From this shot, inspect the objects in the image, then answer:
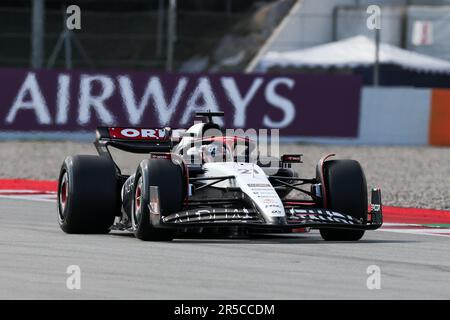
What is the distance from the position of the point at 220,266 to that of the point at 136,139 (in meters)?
3.86

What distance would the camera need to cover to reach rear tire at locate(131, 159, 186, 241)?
12008 millimetres

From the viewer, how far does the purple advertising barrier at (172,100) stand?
96.0 feet

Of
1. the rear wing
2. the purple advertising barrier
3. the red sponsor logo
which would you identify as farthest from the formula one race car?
the purple advertising barrier

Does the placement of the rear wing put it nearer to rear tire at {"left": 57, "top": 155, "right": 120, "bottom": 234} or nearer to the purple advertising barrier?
rear tire at {"left": 57, "top": 155, "right": 120, "bottom": 234}

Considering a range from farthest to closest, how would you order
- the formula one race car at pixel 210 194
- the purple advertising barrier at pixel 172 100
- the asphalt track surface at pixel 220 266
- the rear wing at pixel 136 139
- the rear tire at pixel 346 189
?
the purple advertising barrier at pixel 172 100, the rear wing at pixel 136 139, the rear tire at pixel 346 189, the formula one race car at pixel 210 194, the asphalt track surface at pixel 220 266

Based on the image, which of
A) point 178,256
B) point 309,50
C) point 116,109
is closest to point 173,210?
point 178,256

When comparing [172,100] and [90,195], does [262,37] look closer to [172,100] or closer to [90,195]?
[172,100]

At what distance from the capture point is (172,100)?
2962 centimetres

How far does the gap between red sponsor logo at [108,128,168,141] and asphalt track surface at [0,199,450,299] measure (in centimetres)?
114

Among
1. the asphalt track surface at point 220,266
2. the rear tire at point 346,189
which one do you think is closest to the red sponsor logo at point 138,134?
the asphalt track surface at point 220,266

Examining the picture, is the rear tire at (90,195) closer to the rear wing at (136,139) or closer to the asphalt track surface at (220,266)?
the asphalt track surface at (220,266)

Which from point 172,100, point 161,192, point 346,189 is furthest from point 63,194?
point 172,100

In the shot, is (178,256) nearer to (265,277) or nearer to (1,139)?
(265,277)

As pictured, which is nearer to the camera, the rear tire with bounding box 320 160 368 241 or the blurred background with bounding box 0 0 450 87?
the rear tire with bounding box 320 160 368 241
